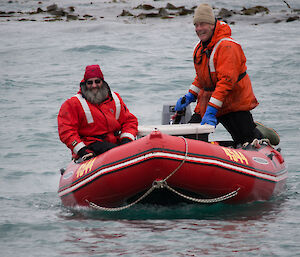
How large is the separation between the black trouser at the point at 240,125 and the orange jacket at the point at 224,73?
0.22 feet

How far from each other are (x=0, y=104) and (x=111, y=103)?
300 inches

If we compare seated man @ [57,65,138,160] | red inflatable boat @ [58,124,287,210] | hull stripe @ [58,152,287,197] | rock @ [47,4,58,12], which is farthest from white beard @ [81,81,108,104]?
rock @ [47,4,58,12]

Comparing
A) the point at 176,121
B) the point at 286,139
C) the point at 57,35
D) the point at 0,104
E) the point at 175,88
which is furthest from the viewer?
the point at 57,35

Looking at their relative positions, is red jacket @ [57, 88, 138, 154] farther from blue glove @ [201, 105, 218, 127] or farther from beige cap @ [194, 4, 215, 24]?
beige cap @ [194, 4, 215, 24]

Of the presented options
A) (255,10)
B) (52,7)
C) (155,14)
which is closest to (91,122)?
(155,14)

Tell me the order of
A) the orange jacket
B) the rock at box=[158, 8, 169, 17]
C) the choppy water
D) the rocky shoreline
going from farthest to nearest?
the rock at box=[158, 8, 169, 17] → the rocky shoreline → the orange jacket → the choppy water

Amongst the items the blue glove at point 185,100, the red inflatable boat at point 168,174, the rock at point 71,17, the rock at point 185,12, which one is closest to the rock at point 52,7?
the rock at point 71,17

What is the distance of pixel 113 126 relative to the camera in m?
6.32

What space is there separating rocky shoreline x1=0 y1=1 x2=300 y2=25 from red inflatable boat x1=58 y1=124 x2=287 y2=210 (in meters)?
18.4

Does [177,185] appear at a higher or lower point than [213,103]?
lower

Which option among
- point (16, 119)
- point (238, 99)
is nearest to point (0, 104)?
point (16, 119)

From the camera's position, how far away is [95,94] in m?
6.18

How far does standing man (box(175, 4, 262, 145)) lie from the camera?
6.25m

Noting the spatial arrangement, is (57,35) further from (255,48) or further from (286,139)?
(286,139)
